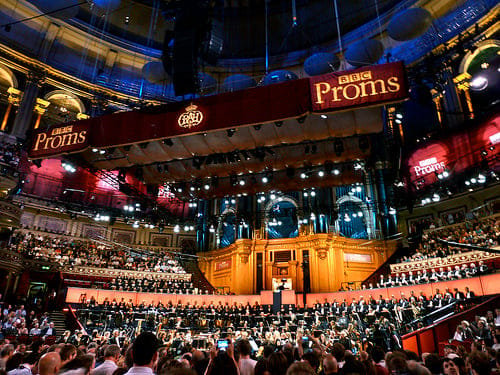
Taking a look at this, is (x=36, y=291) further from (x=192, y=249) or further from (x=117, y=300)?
(x=192, y=249)

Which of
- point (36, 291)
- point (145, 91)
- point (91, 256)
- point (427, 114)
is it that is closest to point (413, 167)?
point (427, 114)

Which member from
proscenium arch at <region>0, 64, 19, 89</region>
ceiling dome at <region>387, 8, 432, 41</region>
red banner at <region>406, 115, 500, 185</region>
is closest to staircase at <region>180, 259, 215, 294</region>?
red banner at <region>406, 115, 500, 185</region>

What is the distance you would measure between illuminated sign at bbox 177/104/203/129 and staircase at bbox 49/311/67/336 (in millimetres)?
12664

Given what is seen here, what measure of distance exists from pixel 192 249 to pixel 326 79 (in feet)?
73.7

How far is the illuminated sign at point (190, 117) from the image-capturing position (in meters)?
11.0

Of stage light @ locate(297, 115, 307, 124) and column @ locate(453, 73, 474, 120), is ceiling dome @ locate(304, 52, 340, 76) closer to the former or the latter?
stage light @ locate(297, 115, 307, 124)

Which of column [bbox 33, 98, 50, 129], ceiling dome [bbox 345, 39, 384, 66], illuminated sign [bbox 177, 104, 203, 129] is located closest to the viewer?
illuminated sign [bbox 177, 104, 203, 129]

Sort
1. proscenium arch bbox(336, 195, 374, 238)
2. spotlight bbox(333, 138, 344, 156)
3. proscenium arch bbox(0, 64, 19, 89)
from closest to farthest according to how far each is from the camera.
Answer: spotlight bbox(333, 138, 344, 156) < proscenium arch bbox(0, 64, 19, 89) < proscenium arch bbox(336, 195, 374, 238)

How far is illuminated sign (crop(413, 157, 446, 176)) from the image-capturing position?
22.2 metres

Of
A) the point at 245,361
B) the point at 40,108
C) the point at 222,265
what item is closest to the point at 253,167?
the point at 245,361

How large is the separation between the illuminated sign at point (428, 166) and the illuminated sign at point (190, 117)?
56.3 ft

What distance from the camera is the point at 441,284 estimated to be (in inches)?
693

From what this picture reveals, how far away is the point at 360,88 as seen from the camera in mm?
9430

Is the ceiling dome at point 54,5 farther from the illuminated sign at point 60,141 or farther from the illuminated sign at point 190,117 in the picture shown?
the illuminated sign at point 190,117
